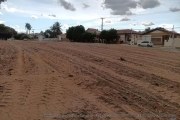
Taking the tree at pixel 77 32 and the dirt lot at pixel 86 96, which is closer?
the dirt lot at pixel 86 96

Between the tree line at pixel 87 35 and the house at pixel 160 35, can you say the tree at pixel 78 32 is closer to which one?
the tree line at pixel 87 35

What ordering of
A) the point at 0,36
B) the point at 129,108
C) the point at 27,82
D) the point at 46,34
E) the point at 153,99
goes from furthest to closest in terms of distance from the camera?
the point at 46,34, the point at 0,36, the point at 27,82, the point at 153,99, the point at 129,108

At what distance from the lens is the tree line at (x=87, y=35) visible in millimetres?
61938

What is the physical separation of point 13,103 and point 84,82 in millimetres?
2698

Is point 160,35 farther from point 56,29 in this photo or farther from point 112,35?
point 56,29

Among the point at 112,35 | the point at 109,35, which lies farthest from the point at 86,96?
the point at 109,35

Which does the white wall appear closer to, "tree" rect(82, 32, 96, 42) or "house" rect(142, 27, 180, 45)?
"house" rect(142, 27, 180, 45)

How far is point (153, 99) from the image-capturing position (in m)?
5.53

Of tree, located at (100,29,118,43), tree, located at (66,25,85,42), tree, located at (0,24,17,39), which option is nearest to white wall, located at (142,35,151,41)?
tree, located at (100,29,118,43)

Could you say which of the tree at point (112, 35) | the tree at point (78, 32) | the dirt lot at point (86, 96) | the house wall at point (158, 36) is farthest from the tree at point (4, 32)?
the dirt lot at point (86, 96)

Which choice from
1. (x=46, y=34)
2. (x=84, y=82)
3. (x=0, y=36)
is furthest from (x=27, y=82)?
(x=46, y=34)

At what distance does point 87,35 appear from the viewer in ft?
220

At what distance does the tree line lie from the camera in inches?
2438

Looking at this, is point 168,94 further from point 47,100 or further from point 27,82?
point 27,82
